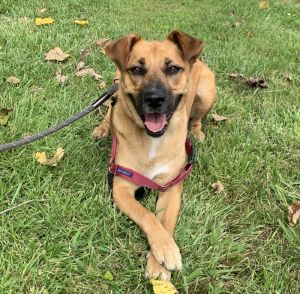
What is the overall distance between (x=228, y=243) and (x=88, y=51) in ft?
10.4

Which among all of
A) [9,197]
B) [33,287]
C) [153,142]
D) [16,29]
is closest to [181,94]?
[153,142]

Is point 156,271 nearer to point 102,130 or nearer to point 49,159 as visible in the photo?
point 49,159

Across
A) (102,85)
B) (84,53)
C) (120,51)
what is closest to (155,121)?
(120,51)

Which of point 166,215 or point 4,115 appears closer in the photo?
point 166,215

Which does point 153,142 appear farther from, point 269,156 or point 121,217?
point 269,156

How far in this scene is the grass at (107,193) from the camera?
2727 mm

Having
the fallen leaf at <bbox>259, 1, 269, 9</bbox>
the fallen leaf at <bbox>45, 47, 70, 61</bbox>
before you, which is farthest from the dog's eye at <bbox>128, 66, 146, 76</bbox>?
the fallen leaf at <bbox>259, 1, 269, 9</bbox>

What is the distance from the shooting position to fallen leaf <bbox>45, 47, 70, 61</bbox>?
197 inches

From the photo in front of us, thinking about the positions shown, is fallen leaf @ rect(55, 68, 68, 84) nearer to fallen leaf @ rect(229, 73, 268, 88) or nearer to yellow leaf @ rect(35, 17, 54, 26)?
yellow leaf @ rect(35, 17, 54, 26)

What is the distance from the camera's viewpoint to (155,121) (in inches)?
131

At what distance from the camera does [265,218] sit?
329 cm

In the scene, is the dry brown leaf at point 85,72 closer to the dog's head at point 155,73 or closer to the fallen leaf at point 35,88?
the fallen leaf at point 35,88

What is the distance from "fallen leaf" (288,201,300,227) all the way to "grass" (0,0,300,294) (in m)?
0.05

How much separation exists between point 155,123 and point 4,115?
1.35 metres
